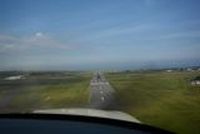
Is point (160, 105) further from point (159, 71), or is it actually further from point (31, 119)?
point (31, 119)

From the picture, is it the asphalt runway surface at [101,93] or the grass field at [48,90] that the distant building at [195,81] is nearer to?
the asphalt runway surface at [101,93]

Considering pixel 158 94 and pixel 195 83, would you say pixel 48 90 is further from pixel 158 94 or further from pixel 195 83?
pixel 195 83

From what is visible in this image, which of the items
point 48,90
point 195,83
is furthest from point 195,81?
point 48,90

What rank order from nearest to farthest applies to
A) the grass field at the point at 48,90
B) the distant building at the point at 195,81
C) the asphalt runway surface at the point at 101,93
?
the asphalt runway surface at the point at 101,93, the grass field at the point at 48,90, the distant building at the point at 195,81

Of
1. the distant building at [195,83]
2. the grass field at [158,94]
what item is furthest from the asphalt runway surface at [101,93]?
the distant building at [195,83]

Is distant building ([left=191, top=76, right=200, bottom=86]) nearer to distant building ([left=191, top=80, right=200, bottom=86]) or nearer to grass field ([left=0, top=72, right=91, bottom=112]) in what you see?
distant building ([left=191, top=80, right=200, bottom=86])

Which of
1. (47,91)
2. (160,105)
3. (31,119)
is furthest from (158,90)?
(31,119)
